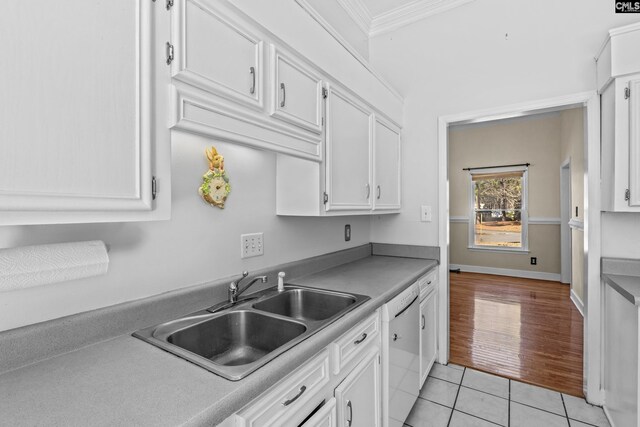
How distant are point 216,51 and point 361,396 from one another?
1.44 meters

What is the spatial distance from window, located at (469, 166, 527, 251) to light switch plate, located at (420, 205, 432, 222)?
386 cm

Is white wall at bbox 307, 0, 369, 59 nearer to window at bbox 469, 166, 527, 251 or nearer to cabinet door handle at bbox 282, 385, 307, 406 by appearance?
cabinet door handle at bbox 282, 385, 307, 406

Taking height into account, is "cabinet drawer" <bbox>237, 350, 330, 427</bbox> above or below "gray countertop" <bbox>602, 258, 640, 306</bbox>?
below

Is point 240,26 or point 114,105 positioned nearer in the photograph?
point 114,105

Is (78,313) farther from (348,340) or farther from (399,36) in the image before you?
(399,36)

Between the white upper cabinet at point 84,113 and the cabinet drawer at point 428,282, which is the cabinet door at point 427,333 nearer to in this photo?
the cabinet drawer at point 428,282

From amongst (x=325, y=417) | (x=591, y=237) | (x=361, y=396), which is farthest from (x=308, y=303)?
(x=591, y=237)

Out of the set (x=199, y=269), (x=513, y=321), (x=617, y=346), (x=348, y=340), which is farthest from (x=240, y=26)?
(x=513, y=321)

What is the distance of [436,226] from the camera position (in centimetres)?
260

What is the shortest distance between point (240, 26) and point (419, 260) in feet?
6.77

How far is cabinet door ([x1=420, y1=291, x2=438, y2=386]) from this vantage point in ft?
6.96

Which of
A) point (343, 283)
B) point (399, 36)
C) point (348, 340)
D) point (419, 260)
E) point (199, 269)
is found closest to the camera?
point (348, 340)

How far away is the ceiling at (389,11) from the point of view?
8.32 ft

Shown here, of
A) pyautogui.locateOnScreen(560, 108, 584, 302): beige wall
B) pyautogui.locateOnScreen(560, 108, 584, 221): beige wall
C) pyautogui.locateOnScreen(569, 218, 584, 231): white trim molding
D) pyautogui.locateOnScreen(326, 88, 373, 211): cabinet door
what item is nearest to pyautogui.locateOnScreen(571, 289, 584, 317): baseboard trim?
pyautogui.locateOnScreen(560, 108, 584, 302): beige wall
